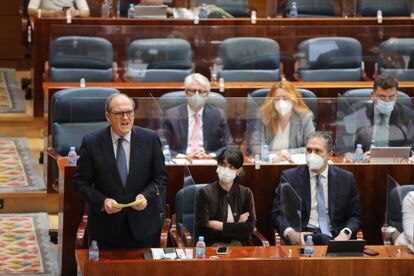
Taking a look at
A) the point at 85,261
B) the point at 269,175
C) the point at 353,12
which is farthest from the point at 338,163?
the point at 353,12

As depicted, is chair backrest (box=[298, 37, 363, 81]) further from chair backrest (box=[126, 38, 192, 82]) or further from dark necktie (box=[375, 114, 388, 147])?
dark necktie (box=[375, 114, 388, 147])

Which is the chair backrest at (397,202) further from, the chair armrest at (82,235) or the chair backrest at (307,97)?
the chair armrest at (82,235)

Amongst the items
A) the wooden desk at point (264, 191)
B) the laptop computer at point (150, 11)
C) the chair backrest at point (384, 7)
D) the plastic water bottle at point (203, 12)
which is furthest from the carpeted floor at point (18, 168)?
the chair backrest at point (384, 7)

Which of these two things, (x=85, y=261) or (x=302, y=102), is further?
(x=302, y=102)

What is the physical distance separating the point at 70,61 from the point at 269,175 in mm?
2816

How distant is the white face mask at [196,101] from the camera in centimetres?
766

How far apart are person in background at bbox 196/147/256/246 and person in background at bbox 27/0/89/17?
3.89 m

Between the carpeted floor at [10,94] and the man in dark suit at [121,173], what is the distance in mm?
3839

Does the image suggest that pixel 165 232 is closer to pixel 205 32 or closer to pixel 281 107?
pixel 281 107

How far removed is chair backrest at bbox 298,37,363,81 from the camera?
9469 millimetres

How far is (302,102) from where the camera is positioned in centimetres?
767

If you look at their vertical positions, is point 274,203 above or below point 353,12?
below

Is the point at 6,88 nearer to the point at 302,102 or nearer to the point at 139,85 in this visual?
the point at 139,85

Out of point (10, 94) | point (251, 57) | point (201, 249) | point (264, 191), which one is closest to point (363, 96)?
point (251, 57)
